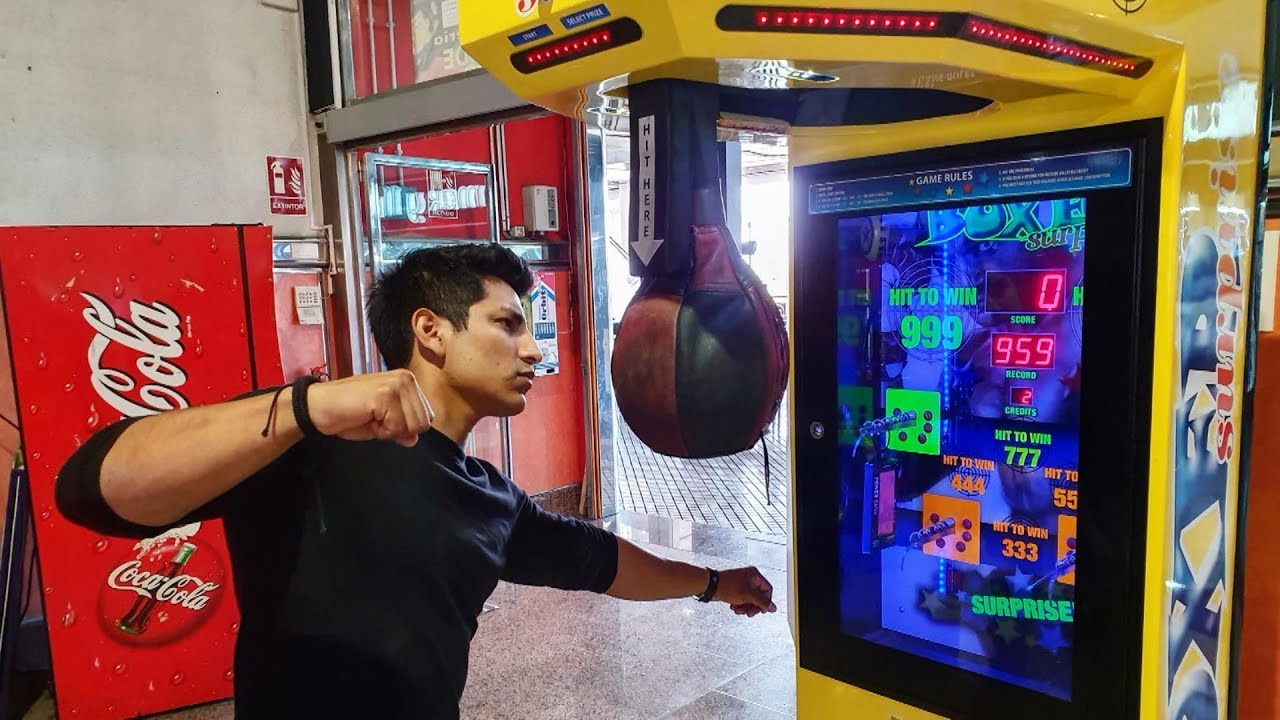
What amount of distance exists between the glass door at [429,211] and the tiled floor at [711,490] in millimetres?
985

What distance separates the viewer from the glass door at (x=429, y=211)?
450cm

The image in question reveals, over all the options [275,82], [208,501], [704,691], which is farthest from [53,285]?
[704,691]

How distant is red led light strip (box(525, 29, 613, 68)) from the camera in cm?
118

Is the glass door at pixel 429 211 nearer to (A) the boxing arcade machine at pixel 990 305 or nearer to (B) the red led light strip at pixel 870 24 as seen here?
(A) the boxing arcade machine at pixel 990 305

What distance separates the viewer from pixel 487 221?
5.04 meters

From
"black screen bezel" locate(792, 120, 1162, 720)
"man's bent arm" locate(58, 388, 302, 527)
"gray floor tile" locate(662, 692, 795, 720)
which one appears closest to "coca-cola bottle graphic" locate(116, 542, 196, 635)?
"gray floor tile" locate(662, 692, 795, 720)

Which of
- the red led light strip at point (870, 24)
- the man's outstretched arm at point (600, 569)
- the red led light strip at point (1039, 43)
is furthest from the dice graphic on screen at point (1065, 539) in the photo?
the red led light strip at point (870, 24)

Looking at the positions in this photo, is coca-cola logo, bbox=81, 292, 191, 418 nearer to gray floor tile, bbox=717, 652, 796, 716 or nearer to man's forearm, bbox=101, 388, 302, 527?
man's forearm, bbox=101, 388, 302, 527

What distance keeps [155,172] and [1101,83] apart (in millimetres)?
3653

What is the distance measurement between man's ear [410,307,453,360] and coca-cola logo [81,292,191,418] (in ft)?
6.12

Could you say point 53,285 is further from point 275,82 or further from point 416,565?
point 416,565

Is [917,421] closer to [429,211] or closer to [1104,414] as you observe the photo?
[1104,414]

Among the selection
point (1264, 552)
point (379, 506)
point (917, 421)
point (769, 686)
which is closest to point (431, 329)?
point (379, 506)

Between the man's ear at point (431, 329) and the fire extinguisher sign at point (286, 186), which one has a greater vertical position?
the fire extinguisher sign at point (286, 186)
